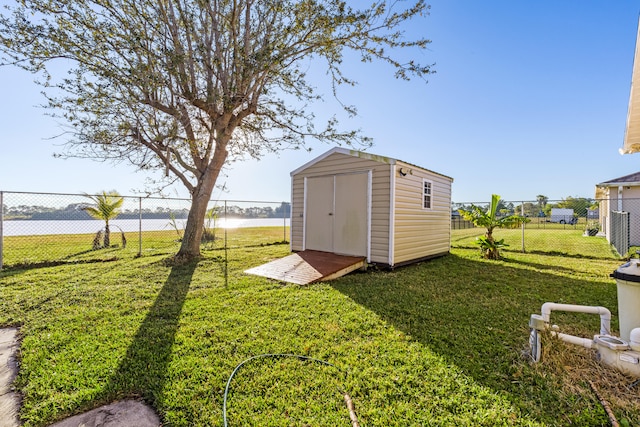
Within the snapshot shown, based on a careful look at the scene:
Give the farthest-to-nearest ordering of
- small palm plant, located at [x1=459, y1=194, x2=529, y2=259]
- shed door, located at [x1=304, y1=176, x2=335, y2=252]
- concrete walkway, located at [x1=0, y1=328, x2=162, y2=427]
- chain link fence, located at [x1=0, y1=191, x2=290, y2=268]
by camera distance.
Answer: small palm plant, located at [x1=459, y1=194, x2=529, y2=259] → shed door, located at [x1=304, y1=176, x2=335, y2=252] → chain link fence, located at [x1=0, y1=191, x2=290, y2=268] → concrete walkway, located at [x1=0, y1=328, x2=162, y2=427]

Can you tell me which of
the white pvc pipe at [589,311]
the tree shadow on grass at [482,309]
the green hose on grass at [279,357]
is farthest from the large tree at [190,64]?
the white pvc pipe at [589,311]

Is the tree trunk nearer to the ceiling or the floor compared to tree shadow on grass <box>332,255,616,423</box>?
nearer to the ceiling

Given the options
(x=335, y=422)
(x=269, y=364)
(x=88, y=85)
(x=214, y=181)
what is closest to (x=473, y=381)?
(x=335, y=422)

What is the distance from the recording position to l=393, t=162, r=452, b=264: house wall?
20.5 ft

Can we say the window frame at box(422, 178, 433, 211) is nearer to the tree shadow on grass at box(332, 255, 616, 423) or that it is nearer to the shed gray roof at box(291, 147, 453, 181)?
the shed gray roof at box(291, 147, 453, 181)

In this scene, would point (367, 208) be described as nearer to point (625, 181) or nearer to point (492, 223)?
point (492, 223)

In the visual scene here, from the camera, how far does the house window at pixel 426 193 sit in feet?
24.0

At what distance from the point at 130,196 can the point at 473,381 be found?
860 cm

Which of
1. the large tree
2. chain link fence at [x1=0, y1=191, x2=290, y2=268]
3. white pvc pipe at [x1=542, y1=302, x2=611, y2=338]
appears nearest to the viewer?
white pvc pipe at [x1=542, y1=302, x2=611, y2=338]

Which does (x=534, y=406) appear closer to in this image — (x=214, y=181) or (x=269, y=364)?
(x=269, y=364)

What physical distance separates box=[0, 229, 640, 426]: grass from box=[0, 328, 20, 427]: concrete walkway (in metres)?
0.06

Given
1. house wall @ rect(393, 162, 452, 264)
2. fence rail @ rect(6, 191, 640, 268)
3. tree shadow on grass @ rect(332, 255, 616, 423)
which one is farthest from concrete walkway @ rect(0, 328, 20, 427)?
house wall @ rect(393, 162, 452, 264)

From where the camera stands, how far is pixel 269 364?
228 cm

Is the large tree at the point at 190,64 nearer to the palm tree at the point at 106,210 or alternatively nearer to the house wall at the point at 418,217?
the house wall at the point at 418,217
